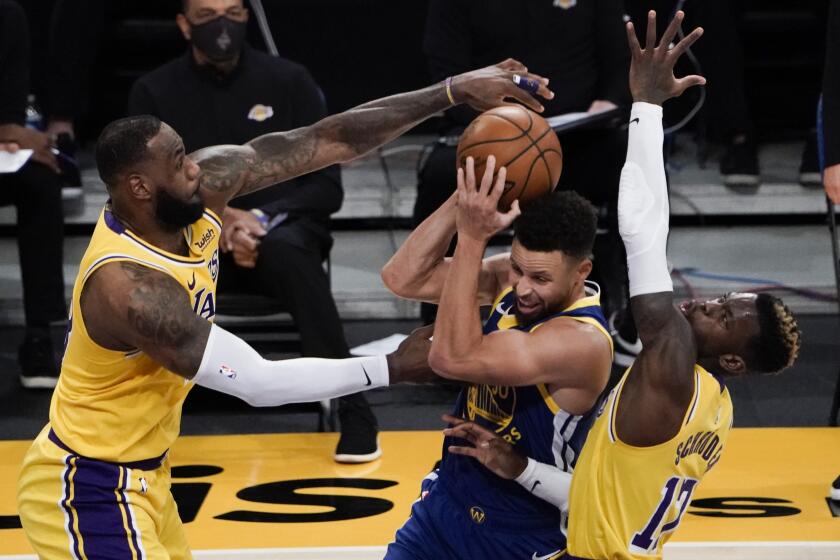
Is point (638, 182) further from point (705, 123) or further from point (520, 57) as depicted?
point (705, 123)

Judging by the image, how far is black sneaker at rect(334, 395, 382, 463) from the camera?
5660mm

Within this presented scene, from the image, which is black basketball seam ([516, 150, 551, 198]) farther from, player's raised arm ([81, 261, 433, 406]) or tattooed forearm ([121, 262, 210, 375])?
tattooed forearm ([121, 262, 210, 375])

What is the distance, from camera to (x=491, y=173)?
3.38 m

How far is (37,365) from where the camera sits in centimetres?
657

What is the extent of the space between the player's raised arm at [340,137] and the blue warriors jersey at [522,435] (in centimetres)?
70

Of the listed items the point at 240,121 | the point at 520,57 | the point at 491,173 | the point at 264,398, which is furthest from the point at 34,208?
the point at 491,173

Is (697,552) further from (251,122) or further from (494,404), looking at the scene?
(251,122)

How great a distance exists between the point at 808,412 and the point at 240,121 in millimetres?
2942

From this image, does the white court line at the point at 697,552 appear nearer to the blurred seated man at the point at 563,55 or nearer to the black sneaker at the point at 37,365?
the black sneaker at the point at 37,365

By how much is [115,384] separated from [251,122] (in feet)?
9.33

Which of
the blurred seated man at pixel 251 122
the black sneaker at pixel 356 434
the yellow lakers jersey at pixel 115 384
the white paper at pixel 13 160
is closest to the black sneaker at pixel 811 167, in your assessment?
the blurred seated man at pixel 251 122

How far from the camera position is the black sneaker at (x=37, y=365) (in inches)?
258

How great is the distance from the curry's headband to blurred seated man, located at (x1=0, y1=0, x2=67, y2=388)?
3380 millimetres

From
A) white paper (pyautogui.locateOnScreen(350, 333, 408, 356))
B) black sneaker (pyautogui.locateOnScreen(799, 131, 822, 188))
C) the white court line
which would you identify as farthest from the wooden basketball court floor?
black sneaker (pyautogui.locateOnScreen(799, 131, 822, 188))
